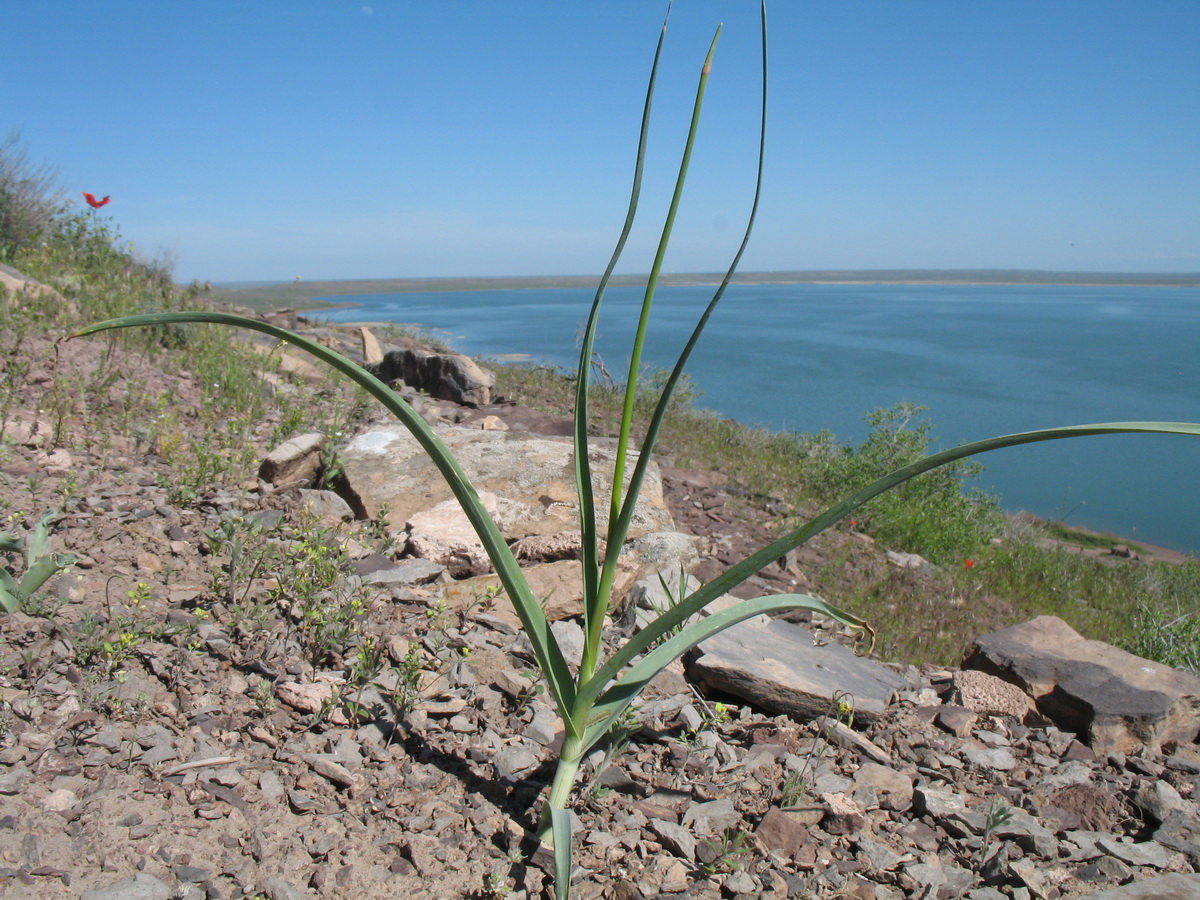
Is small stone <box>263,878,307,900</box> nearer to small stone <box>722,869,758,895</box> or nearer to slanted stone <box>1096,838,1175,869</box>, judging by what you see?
small stone <box>722,869,758,895</box>

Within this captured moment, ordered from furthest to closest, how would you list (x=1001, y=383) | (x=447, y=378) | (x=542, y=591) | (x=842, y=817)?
(x=1001, y=383) → (x=447, y=378) → (x=542, y=591) → (x=842, y=817)

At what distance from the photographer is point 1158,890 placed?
170cm

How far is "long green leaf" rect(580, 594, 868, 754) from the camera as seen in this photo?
168 cm

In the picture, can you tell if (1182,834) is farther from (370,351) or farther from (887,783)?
(370,351)

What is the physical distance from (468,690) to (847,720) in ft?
3.97

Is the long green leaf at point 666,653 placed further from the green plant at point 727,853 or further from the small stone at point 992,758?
the small stone at point 992,758

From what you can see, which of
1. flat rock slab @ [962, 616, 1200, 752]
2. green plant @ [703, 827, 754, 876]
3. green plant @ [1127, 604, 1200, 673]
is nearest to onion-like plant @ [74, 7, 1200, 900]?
green plant @ [703, 827, 754, 876]

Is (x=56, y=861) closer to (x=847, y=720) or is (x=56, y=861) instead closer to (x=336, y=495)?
(x=847, y=720)

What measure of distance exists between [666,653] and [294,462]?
2.78 meters

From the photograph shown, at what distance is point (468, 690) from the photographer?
7.64 feet

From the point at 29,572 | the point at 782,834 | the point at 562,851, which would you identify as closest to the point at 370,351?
the point at 29,572

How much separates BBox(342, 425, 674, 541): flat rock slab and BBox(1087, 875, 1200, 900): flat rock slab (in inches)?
99.1

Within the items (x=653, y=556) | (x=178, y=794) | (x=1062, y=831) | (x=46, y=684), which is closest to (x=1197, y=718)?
(x=1062, y=831)

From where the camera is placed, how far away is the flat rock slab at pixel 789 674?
2.49m
